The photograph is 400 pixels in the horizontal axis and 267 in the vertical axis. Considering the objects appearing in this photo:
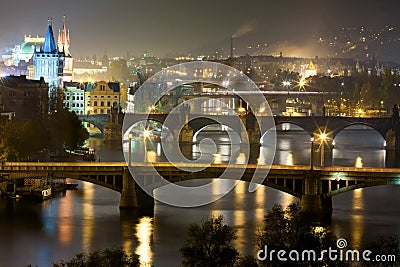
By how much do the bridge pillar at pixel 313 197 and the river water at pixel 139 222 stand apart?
33 cm

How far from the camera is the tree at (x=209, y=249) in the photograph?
752 inches

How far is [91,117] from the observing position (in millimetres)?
53969

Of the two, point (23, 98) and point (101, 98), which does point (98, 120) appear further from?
point (23, 98)

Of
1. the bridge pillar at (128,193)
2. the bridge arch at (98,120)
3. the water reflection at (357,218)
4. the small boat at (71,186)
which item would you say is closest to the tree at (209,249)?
the water reflection at (357,218)

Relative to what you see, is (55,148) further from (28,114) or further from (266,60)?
(266,60)

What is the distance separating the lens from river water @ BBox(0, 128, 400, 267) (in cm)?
2316

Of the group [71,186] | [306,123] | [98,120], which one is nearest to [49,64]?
[98,120]

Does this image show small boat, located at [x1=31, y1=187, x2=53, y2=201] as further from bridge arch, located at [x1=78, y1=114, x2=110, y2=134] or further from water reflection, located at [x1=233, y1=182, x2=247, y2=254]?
bridge arch, located at [x1=78, y1=114, x2=110, y2=134]

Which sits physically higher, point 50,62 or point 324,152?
point 50,62

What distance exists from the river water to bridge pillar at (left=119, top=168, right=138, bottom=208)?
321 mm

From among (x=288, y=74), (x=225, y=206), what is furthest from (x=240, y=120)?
(x=288, y=74)

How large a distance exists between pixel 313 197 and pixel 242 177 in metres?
1.75

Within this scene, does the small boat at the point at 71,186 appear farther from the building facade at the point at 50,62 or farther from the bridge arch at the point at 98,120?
the building facade at the point at 50,62

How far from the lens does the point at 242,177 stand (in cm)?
2788
